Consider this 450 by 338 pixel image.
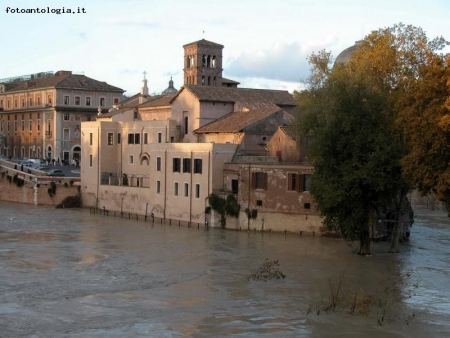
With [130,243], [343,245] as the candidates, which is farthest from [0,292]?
[343,245]

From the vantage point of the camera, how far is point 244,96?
2136 inches

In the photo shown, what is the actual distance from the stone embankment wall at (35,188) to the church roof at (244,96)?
1076 cm

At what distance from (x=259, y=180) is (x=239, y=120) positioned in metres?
8.27

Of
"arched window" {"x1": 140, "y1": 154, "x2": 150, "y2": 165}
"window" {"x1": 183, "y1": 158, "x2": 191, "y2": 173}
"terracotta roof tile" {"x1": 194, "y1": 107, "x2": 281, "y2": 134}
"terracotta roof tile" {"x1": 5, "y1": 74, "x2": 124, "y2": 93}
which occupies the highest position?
"terracotta roof tile" {"x1": 5, "y1": 74, "x2": 124, "y2": 93}

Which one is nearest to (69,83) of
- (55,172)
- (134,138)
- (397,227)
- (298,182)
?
(55,172)

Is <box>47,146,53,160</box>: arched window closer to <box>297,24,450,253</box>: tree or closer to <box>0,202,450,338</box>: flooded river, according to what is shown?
<box>0,202,450,338</box>: flooded river

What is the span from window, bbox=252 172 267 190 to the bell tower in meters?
33.7

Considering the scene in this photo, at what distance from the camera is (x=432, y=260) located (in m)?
34.1

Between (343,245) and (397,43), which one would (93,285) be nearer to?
(343,245)

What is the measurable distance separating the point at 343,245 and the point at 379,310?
41.8ft

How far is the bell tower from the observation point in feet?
245

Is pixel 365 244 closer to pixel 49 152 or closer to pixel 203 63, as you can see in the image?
pixel 203 63

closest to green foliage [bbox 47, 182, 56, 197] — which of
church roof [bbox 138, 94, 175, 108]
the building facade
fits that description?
church roof [bbox 138, 94, 175, 108]

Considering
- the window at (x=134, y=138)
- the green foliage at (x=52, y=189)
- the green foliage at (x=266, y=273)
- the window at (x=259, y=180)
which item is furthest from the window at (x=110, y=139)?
the green foliage at (x=266, y=273)
